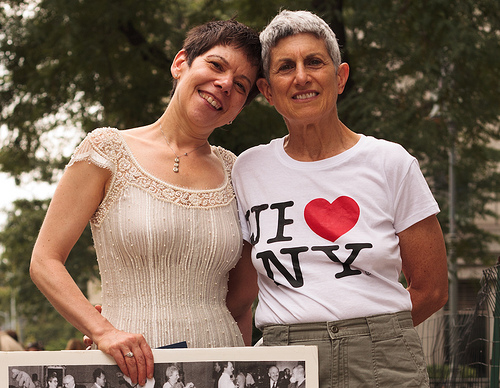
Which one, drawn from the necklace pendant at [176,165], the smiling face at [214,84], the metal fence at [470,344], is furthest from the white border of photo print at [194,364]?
the metal fence at [470,344]

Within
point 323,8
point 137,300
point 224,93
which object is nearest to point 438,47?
point 323,8

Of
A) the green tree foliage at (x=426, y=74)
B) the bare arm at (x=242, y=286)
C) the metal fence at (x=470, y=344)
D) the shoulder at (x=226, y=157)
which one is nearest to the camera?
the bare arm at (x=242, y=286)

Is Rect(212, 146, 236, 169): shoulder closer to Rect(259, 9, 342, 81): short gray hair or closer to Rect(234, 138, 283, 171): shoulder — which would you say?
Rect(234, 138, 283, 171): shoulder

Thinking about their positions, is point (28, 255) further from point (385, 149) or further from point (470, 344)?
point (385, 149)

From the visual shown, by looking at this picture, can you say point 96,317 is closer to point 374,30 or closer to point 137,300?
point 137,300

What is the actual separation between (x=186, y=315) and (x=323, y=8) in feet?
17.5

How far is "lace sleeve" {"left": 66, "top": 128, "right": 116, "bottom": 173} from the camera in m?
2.70

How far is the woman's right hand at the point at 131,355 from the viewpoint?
2295 mm

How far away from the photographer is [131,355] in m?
2.32

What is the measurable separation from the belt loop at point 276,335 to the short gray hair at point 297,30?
0.99m

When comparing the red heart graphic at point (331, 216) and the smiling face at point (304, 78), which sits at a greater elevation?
the smiling face at point (304, 78)

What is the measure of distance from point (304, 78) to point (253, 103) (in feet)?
16.9

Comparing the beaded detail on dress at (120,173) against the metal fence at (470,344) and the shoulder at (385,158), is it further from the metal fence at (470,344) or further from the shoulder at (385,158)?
the metal fence at (470,344)

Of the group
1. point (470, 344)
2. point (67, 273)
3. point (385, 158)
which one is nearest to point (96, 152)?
point (67, 273)
